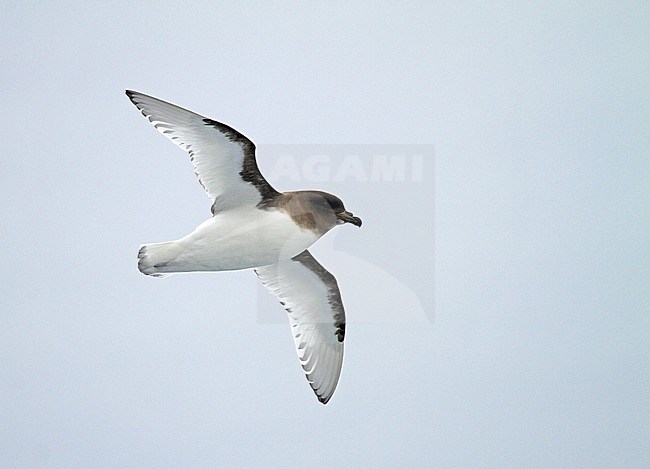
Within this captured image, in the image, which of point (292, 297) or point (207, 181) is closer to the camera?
point (207, 181)

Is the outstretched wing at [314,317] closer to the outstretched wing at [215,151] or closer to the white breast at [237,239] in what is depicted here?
the white breast at [237,239]

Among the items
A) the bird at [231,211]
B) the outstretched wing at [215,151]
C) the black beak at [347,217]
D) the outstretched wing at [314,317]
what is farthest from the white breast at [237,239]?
the outstretched wing at [314,317]

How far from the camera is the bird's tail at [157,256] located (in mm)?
13969

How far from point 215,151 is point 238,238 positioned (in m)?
1.24

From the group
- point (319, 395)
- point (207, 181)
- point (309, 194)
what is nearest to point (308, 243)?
point (309, 194)

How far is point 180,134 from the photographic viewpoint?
13.9 m

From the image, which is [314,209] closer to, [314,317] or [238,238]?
[238,238]

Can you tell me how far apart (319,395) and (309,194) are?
345 cm

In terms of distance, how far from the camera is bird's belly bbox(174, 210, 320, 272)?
1413 centimetres

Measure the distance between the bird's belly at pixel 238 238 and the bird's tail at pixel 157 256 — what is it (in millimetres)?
141

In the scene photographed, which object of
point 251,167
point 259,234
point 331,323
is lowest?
point 331,323

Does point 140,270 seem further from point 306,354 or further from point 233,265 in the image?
point 306,354

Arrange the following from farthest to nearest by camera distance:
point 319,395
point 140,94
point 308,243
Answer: point 319,395, point 308,243, point 140,94

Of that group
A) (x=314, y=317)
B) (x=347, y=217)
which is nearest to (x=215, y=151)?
(x=347, y=217)
